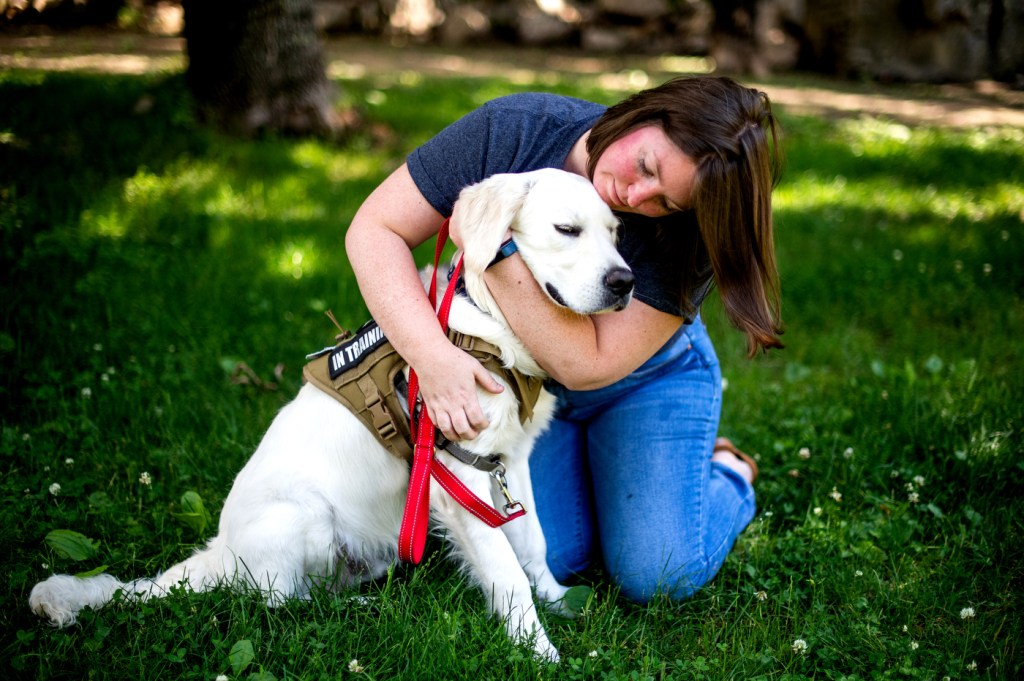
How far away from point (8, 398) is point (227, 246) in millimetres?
1574

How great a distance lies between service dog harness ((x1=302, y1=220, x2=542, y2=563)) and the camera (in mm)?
2268

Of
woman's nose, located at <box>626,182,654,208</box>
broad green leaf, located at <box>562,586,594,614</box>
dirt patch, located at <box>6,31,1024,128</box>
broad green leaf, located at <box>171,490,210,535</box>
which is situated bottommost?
broad green leaf, located at <box>562,586,594,614</box>

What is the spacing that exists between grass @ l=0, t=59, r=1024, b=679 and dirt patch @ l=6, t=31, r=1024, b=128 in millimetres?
285

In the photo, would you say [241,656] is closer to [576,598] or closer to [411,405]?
[411,405]

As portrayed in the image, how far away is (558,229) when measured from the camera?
2311 mm

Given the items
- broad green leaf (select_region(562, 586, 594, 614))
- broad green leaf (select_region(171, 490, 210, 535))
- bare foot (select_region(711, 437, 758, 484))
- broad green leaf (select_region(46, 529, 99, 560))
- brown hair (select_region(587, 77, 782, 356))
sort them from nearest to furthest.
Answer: brown hair (select_region(587, 77, 782, 356)), broad green leaf (select_region(46, 529, 99, 560)), broad green leaf (select_region(562, 586, 594, 614)), broad green leaf (select_region(171, 490, 210, 535)), bare foot (select_region(711, 437, 758, 484))

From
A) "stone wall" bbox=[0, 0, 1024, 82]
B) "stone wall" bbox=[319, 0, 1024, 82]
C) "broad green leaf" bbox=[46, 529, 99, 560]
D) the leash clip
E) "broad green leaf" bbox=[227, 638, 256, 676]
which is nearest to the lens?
"broad green leaf" bbox=[227, 638, 256, 676]

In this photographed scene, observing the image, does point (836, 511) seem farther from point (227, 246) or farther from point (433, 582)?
point (227, 246)

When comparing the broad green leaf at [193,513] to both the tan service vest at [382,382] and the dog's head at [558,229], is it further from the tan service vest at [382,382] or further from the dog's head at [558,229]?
the dog's head at [558,229]

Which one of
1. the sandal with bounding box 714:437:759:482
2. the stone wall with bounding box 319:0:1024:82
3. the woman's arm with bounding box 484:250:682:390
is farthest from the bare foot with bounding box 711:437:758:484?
the stone wall with bounding box 319:0:1024:82

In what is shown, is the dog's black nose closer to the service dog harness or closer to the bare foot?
the service dog harness

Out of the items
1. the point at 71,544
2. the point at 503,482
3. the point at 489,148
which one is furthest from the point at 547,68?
the point at 71,544

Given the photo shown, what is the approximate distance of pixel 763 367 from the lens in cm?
404

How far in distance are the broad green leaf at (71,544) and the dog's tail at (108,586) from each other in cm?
19
